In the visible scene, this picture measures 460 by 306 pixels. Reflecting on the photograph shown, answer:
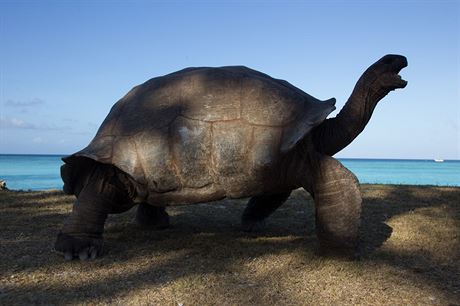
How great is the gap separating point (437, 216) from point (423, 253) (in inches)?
90.6

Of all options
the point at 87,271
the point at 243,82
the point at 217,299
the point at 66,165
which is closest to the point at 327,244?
the point at 217,299

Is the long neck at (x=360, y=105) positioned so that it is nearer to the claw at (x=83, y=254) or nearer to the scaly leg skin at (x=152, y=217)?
the scaly leg skin at (x=152, y=217)

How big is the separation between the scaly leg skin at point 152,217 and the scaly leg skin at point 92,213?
3.45 feet

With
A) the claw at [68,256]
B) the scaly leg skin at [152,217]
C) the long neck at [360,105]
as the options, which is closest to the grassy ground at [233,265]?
the claw at [68,256]

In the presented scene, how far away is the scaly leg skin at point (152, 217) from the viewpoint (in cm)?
592

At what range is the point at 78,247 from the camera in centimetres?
446

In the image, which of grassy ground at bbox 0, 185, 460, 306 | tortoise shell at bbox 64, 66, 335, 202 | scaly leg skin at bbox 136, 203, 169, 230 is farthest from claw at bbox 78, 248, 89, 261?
scaly leg skin at bbox 136, 203, 169, 230

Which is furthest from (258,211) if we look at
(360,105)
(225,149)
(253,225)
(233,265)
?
(360,105)

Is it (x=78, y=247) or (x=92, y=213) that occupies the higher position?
(x=92, y=213)

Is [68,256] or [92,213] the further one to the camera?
[92,213]

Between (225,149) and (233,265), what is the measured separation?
1.17 m

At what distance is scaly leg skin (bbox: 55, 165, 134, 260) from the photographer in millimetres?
4469

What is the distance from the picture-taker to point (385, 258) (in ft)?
14.5

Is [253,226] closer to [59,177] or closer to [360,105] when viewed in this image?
[360,105]
